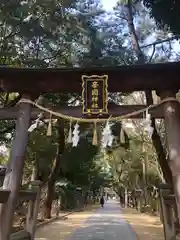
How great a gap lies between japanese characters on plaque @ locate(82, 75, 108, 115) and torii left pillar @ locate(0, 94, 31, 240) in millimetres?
1219

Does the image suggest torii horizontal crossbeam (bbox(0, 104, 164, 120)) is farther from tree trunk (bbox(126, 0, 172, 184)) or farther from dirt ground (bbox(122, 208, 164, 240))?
dirt ground (bbox(122, 208, 164, 240))

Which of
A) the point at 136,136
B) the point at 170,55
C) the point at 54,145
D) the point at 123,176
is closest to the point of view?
the point at 170,55

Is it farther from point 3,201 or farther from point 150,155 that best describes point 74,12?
point 150,155

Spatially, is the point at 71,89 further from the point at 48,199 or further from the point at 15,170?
the point at 48,199

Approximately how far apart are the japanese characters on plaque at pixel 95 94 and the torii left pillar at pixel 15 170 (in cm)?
122

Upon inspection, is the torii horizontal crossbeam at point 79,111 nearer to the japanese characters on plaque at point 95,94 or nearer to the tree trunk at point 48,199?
the japanese characters on plaque at point 95,94

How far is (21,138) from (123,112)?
2.16 metres

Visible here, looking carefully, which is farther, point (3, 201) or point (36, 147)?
point (36, 147)

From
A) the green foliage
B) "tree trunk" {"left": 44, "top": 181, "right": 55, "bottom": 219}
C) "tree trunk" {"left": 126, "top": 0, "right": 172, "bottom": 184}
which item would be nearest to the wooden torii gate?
the green foliage

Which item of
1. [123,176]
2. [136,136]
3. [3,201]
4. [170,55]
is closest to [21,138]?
[3,201]

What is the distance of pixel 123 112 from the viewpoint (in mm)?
7059

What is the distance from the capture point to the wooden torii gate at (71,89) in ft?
21.2

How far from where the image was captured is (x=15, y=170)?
659 centimetres

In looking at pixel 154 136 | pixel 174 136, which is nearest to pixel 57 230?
pixel 154 136
